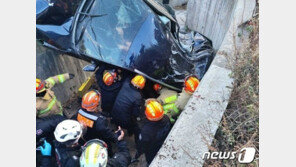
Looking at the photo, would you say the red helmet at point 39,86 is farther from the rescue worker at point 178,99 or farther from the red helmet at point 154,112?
the rescue worker at point 178,99

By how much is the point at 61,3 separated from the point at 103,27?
2.62 feet

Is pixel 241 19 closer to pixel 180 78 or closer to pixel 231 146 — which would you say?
pixel 180 78

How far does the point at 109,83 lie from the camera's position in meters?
3.92

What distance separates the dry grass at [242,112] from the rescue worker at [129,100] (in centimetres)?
139

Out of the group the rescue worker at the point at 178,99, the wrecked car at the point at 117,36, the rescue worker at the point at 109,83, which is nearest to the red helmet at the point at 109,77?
the rescue worker at the point at 109,83

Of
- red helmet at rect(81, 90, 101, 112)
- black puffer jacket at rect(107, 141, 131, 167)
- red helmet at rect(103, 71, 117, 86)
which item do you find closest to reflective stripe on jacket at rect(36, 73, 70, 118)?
red helmet at rect(81, 90, 101, 112)

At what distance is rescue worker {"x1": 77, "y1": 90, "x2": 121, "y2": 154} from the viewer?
338cm

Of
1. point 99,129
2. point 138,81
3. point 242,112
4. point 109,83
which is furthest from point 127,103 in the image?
point 242,112

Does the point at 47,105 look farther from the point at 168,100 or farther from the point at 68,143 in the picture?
the point at 168,100

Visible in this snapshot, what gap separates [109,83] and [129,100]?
480 mm

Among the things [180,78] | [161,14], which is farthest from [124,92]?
[161,14]

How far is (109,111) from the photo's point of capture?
4.26m

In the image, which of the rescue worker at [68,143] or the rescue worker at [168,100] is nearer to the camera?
the rescue worker at [68,143]

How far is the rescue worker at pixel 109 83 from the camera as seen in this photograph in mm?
3884
